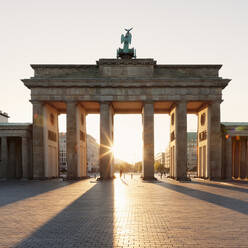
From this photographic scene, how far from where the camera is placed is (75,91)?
44.9 m

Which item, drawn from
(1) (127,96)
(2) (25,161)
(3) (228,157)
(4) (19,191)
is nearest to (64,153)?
(2) (25,161)

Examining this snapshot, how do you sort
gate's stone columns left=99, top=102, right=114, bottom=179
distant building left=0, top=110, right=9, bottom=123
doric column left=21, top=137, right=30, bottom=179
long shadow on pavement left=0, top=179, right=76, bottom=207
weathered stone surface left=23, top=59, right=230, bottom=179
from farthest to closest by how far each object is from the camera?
1. distant building left=0, top=110, right=9, bottom=123
2. doric column left=21, top=137, right=30, bottom=179
3. gate's stone columns left=99, top=102, right=114, bottom=179
4. weathered stone surface left=23, top=59, right=230, bottom=179
5. long shadow on pavement left=0, top=179, right=76, bottom=207

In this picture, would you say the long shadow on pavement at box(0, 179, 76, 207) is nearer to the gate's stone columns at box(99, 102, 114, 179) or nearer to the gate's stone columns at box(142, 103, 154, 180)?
the gate's stone columns at box(99, 102, 114, 179)

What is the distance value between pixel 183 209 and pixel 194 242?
6.50m

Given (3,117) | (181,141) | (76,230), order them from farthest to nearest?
(3,117)
(181,141)
(76,230)

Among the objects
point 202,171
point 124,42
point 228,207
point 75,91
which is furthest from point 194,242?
point 124,42

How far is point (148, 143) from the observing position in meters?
44.1

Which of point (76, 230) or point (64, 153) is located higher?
point (76, 230)

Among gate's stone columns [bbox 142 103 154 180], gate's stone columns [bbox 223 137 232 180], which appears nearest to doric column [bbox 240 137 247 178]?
gate's stone columns [bbox 223 137 232 180]

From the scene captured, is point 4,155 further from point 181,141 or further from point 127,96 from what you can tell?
point 181,141

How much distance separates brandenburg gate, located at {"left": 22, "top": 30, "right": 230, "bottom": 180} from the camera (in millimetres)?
43938

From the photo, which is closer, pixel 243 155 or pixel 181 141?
pixel 181 141

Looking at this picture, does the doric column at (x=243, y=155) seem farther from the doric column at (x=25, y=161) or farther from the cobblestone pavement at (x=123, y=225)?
the doric column at (x=25, y=161)

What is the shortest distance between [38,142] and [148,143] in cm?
1916
